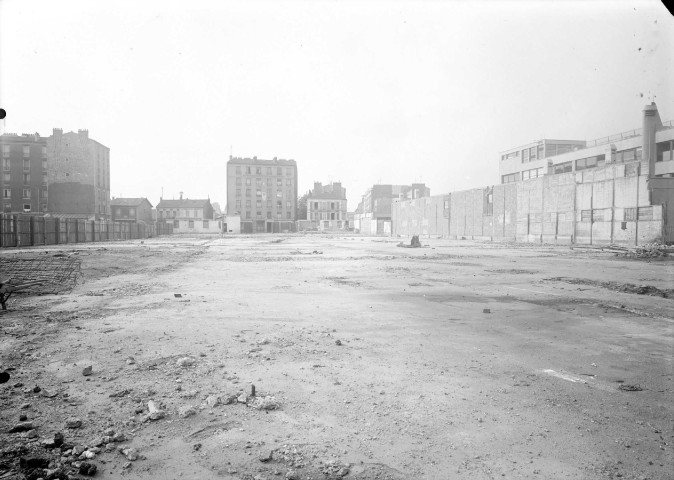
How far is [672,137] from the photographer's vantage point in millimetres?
47500

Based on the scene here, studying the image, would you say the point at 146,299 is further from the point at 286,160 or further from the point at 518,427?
the point at 286,160

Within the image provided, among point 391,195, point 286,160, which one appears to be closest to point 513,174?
point 391,195

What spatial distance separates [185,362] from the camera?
5.07m

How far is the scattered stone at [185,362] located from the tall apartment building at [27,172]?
83678 millimetres

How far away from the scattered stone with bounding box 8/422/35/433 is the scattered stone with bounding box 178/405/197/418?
1137 millimetres

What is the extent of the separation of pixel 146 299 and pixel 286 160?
350ft

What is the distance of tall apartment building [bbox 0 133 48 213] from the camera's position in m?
73.6

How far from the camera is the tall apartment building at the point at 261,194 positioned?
108m

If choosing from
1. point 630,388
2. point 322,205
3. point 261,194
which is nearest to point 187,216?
point 261,194

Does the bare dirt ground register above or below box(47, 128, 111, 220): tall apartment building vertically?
below

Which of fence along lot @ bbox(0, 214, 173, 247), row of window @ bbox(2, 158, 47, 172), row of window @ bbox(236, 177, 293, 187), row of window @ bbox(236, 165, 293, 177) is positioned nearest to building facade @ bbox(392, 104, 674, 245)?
fence along lot @ bbox(0, 214, 173, 247)

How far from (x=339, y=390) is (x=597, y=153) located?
64.6 m

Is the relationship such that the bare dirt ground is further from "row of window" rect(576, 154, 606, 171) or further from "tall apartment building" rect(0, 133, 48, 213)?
"tall apartment building" rect(0, 133, 48, 213)

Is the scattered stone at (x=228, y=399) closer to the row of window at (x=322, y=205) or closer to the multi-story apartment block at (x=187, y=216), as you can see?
the multi-story apartment block at (x=187, y=216)
